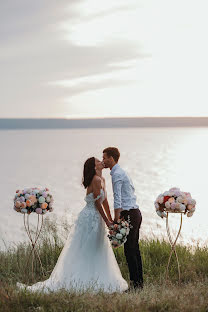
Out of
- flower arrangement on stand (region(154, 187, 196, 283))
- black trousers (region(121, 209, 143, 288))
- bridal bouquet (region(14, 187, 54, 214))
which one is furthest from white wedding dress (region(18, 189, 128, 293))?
flower arrangement on stand (region(154, 187, 196, 283))

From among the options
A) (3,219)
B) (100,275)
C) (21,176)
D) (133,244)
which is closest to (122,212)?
(133,244)

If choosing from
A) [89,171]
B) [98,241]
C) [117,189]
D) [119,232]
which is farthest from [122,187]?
[98,241]

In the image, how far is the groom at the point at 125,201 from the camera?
7.38 meters

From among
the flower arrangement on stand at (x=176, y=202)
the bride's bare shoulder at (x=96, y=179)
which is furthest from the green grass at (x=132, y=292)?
the bride's bare shoulder at (x=96, y=179)

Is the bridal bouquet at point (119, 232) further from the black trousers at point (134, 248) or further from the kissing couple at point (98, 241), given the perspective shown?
the black trousers at point (134, 248)

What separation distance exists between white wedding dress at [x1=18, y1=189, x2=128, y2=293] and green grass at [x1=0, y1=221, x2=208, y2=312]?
592mm

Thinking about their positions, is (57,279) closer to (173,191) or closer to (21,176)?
(173,191)

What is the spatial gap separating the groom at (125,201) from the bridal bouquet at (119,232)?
135 mm

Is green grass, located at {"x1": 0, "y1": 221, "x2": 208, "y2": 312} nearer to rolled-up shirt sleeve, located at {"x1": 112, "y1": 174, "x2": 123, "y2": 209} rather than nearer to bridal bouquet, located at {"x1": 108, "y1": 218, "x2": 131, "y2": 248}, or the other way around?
bridal bouquet, located at {"x1": 108, "y1": 218, "x2": 131, "y2": 248}

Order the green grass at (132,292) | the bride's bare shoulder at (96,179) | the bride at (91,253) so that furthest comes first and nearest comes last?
the bride at (91,253) → the bride's bare shoulder at (96,179) → the green grass at (132,292)

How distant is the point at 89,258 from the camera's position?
781 centimetres

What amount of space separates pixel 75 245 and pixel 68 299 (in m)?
1.74

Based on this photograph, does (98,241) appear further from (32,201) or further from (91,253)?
(32,201)

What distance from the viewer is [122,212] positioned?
24.9ft
